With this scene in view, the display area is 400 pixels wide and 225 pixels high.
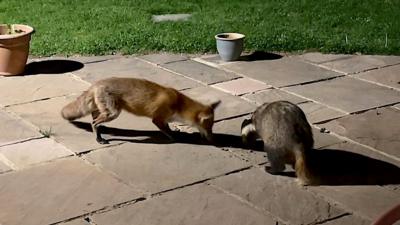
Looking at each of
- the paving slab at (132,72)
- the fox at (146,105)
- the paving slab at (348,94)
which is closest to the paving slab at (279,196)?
the fox at (146,105)

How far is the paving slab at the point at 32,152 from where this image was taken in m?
5.18

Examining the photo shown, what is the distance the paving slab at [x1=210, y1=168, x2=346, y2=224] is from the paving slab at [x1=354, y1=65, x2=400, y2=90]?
272 cm

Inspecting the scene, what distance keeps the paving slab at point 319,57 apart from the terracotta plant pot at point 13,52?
10.2 feet

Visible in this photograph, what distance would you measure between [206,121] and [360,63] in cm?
305

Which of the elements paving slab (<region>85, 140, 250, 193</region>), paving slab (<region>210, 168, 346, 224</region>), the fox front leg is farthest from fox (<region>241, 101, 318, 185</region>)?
the fox front leg

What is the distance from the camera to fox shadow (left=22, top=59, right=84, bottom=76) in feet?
24.3

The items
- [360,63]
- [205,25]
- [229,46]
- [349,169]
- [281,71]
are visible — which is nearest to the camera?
[349,169]

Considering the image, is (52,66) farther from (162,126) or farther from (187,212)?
(187,212)

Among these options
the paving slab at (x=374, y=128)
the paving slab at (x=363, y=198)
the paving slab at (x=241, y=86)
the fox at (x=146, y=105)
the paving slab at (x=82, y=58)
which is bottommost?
the paving slab at (x=363, y=198)

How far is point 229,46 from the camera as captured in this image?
25.5 feet

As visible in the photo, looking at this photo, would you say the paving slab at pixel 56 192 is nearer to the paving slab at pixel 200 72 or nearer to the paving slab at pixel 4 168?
the paving slab at pixel 4 168

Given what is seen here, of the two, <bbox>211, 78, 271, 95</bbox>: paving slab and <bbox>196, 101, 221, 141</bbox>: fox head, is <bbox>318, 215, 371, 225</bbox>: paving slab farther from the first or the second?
<bbox>211, 78, 271, 95</bbox>: paving slab

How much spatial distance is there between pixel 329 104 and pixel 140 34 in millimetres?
3091

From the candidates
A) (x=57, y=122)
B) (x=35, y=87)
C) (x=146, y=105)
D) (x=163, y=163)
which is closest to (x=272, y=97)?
(x=146, y=105)
